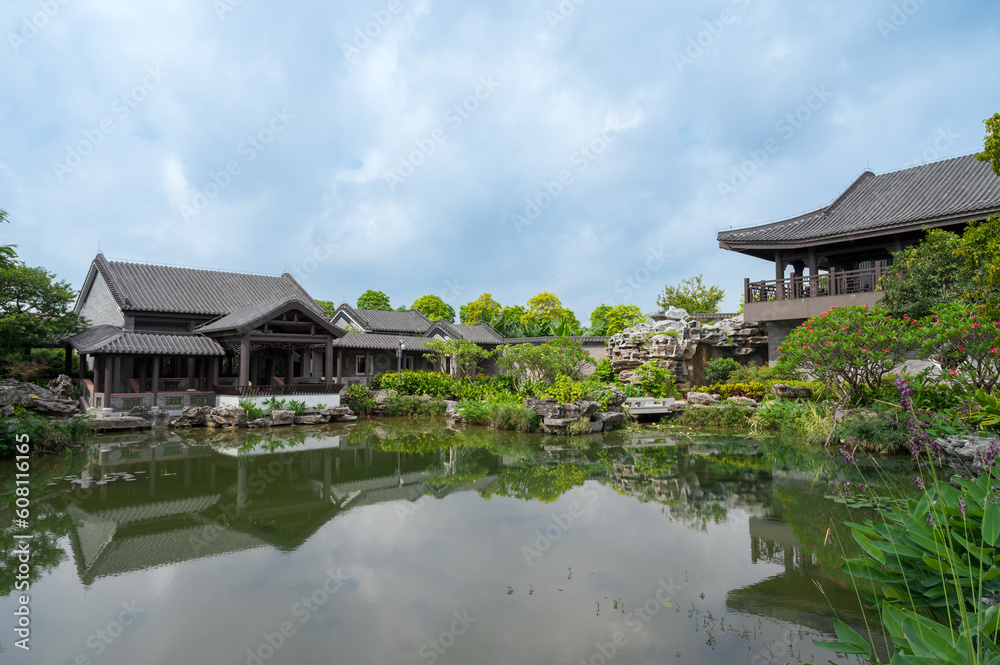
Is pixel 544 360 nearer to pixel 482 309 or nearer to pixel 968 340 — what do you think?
pixel 968 340

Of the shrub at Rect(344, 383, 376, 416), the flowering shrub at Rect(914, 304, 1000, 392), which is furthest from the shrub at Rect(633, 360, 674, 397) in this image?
the shrub at Rect(344, 383, 376, 416)

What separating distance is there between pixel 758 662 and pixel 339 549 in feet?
12.7

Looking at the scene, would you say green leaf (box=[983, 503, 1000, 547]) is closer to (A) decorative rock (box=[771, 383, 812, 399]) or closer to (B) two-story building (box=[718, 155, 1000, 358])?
(A) decorative rock (box=[771, 383, 812, 399])

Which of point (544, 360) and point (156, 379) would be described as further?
point (544, 360)

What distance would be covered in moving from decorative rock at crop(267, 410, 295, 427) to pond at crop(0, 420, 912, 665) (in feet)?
18.0

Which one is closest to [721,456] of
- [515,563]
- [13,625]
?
[515,563]

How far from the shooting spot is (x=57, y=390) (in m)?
14.4

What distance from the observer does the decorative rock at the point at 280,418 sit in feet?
50.3

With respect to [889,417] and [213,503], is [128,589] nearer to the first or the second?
[213,503]

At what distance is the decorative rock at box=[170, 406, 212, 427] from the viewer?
1489cm

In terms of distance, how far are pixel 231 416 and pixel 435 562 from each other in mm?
11742

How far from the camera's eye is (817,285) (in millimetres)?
16578

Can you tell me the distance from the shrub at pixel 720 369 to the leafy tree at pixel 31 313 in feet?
66.3

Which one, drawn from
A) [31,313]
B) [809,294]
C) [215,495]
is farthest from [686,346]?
[31,313]
